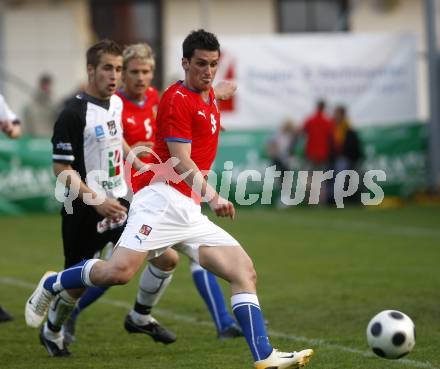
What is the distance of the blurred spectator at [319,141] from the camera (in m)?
21.1

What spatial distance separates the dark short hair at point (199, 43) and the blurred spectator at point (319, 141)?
14.3 m

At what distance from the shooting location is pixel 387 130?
21734 millimetres

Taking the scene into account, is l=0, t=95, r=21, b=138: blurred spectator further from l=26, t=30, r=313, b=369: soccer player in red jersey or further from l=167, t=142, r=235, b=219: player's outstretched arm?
l=167, t=142, r=235, b=219: player's outstretched arm

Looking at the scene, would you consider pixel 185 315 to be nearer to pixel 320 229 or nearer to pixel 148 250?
pixel 148 250

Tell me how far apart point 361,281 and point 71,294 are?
178 inches

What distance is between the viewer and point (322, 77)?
2203 cm

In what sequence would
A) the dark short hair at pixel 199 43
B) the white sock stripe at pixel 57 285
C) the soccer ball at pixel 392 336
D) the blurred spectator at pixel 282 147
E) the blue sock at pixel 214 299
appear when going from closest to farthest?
the soccer ball at pixel 392 336 → the dark short hair at pixel 199 43 → the white sock stripe at pixel 57 285 → the blue sock at pixel 214 299 → the blurred spectator at pixel 282 147

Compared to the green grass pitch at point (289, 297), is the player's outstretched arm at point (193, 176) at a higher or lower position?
higher

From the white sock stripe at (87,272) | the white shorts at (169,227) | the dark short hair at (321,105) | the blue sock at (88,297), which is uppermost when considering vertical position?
the white shorts at (169,227)

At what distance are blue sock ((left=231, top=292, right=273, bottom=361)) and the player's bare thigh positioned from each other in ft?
0.21

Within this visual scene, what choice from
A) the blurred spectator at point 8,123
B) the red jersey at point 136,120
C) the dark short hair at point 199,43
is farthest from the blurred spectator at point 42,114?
→ the dark short hair at point 199,43

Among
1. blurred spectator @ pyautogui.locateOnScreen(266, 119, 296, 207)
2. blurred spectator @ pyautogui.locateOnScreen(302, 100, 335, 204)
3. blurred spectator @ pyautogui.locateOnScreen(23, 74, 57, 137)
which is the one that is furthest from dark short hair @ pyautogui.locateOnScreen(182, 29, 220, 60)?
blurred spectator @ pyautogui.locateOnScreen(302, 100, 335, 204)

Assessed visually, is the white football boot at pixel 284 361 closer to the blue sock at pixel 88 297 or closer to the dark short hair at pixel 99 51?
the blue sock at pixel 88 297

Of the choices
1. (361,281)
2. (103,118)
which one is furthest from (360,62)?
(103,118)
